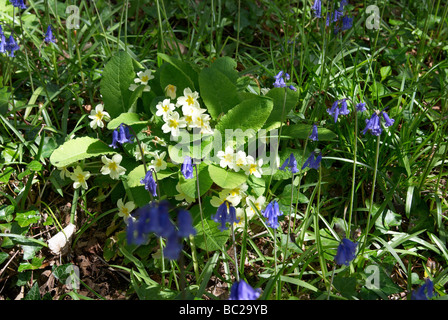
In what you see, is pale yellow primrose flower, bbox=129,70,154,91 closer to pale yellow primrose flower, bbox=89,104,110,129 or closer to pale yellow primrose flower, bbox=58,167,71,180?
pale yellow primrose flower, bbox=89,104,110,129

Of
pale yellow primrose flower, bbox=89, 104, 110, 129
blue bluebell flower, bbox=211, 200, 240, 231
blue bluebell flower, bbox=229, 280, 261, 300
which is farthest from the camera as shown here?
pale yellow primrose flower, bbox=89, 104, 110, 129

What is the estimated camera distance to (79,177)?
2744 millimetres

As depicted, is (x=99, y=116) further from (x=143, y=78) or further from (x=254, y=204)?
(x=254, y=204)

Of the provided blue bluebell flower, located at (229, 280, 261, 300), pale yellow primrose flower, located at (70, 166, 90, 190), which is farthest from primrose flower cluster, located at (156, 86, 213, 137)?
blue bluebell flower, located at (229, 280, 261, 300)

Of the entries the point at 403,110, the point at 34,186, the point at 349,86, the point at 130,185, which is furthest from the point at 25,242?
the point at 403,110

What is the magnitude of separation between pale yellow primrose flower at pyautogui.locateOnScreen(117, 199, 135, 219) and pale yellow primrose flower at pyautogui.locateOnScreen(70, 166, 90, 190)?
28 cm

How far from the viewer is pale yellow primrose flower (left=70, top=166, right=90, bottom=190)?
272cm

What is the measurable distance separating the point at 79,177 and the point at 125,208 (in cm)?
38

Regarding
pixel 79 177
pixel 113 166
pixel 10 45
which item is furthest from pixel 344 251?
pixel 10 45

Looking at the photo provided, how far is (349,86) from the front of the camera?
3.14 metres

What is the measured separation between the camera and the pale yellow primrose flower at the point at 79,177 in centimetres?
272

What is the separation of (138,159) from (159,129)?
0.26 meters

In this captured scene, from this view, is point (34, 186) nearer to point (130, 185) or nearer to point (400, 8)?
point (130, 185)

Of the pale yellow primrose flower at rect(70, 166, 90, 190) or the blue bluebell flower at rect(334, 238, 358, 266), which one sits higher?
the blue bluebell flower at rect(334, 238, 358, 266)
